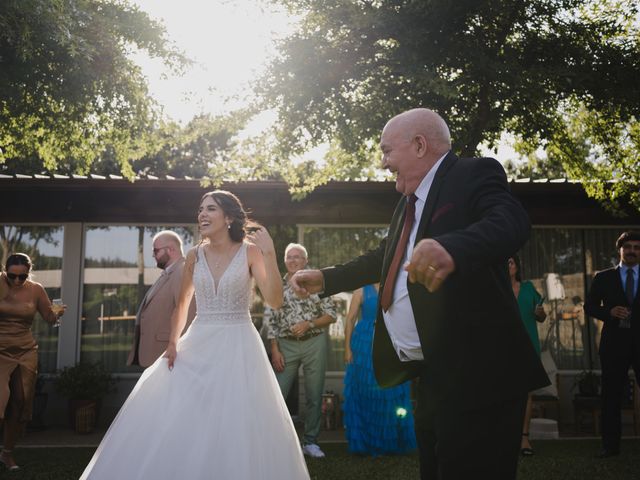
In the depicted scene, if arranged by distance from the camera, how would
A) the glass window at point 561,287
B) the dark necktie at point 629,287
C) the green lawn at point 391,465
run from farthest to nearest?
the glass window at point 561,287 → the dark necktie at point 629,287 → the green lawn at point 391,465

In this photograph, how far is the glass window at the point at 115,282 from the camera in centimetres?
1016

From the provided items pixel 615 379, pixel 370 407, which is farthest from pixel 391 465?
pixel 615 379

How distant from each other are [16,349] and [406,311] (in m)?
5.30

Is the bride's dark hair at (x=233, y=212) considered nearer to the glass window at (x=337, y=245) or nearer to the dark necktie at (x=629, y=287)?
the dark necktie at (x=629, y=287)

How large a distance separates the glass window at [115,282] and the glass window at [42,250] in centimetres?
45

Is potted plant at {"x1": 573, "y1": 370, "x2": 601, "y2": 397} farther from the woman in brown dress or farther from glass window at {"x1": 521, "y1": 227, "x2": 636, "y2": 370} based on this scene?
the woman in brown dress

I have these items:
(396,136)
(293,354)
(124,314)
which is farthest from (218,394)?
(124,314)

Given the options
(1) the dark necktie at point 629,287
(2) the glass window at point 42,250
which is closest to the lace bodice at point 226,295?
(1) the dark necktie at point 629,287

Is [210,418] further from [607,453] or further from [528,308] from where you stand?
[607,453]

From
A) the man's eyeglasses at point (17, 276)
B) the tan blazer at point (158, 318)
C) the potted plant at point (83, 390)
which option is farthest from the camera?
the potted plant at point (83, 390)

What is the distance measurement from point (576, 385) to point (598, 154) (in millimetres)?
3640

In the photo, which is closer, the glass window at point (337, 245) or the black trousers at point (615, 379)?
the black trousers at point (615, 379)

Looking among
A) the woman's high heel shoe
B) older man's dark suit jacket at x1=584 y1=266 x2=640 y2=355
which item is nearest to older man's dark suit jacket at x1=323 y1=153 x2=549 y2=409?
older man's dark suit jacket at x1=584 y1=266 x2=640 y2=355

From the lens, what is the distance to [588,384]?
9.50 metres
